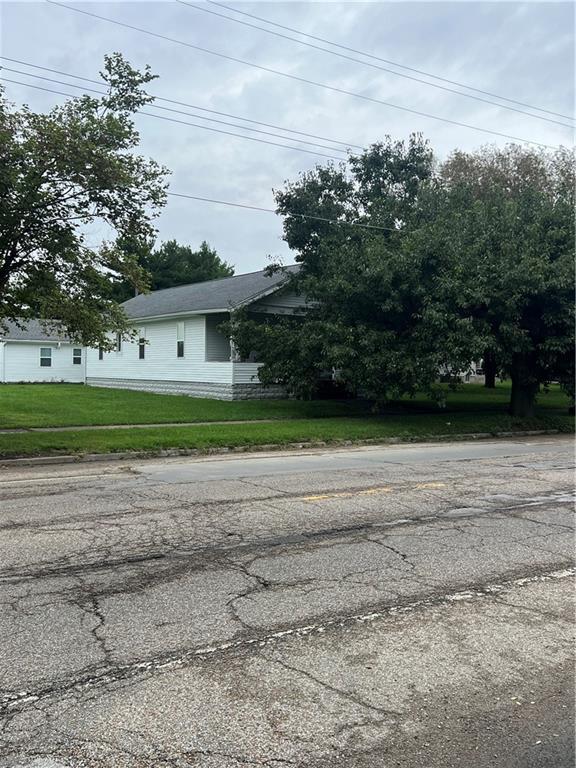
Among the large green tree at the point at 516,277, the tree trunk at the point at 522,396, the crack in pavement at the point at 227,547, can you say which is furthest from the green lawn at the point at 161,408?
the crack in pavement at the point at 227,547

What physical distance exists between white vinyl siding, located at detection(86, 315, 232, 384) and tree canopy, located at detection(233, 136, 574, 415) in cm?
445

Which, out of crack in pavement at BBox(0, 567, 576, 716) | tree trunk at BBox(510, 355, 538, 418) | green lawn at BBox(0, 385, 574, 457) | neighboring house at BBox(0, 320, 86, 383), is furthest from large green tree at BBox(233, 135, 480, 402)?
neighboring house at BBox(0, 320, 86, 383)

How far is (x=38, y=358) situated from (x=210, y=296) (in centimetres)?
1551

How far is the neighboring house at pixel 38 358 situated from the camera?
38.7 m

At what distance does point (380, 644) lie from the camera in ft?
13.9

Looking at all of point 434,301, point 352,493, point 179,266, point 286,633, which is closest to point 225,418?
point 434,301

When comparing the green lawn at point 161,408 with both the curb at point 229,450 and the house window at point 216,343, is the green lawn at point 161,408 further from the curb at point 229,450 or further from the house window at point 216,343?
the curb at point 229,450

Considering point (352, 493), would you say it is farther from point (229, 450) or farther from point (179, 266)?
point (179, 266)

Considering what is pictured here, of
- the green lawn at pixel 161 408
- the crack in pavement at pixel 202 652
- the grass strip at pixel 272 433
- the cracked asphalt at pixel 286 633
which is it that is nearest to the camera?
the cracked asphalt at pixel 286 633

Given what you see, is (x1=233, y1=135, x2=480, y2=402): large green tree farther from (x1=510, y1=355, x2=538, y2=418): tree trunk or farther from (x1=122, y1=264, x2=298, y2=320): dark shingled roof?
(x1=510, y1=355, x2=538, y2=418): tree trunk

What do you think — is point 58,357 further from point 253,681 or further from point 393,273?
point 253,681

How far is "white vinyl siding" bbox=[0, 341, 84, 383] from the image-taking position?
127 ft

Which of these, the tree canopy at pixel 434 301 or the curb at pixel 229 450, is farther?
the tree canopy at pixel 434 301

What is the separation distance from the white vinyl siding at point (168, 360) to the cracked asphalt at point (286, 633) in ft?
61.1
